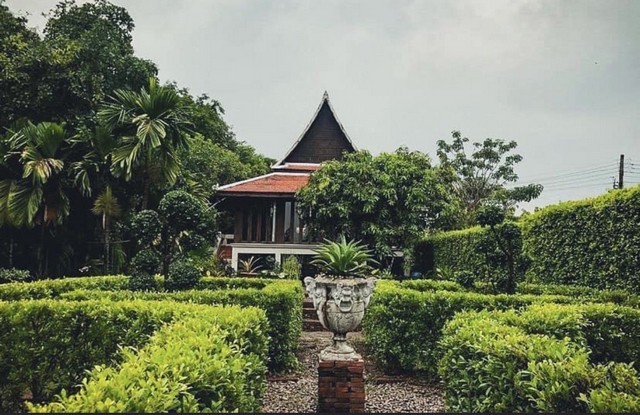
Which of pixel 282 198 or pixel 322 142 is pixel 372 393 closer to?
pixel 282 198

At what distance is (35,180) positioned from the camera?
1446 cm

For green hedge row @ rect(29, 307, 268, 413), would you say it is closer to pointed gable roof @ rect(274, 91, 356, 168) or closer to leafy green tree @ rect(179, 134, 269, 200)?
pointed gable roof @ rect(274, 91, 356, 168)

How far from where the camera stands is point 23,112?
53.7ft

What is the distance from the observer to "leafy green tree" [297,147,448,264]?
17203 millimetres

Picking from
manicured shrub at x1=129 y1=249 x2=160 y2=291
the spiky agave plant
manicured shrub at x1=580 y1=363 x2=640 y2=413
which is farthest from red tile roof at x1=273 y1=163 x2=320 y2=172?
manicured shrub at x1=580 y1=363 x2=640 y2=413

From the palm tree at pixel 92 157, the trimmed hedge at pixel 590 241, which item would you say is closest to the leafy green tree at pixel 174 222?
the trimmed hedge at pixel 590 241

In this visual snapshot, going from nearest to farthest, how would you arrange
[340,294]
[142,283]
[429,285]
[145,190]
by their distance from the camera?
1. [340,294]
2. [142,283]
3. [429,285]
4. [145,190]

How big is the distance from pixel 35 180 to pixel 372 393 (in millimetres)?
12795

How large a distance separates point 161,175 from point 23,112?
548 centimetres

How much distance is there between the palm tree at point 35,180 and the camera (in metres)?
14.2

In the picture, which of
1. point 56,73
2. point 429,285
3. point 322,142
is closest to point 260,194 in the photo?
point 322,142

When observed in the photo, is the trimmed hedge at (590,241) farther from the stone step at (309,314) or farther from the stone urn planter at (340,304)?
the stone step at (309,314)

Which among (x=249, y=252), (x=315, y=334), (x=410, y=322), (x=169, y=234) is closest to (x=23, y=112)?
(x=249, y=252)

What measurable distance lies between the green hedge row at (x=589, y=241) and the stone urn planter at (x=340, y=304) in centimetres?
412
